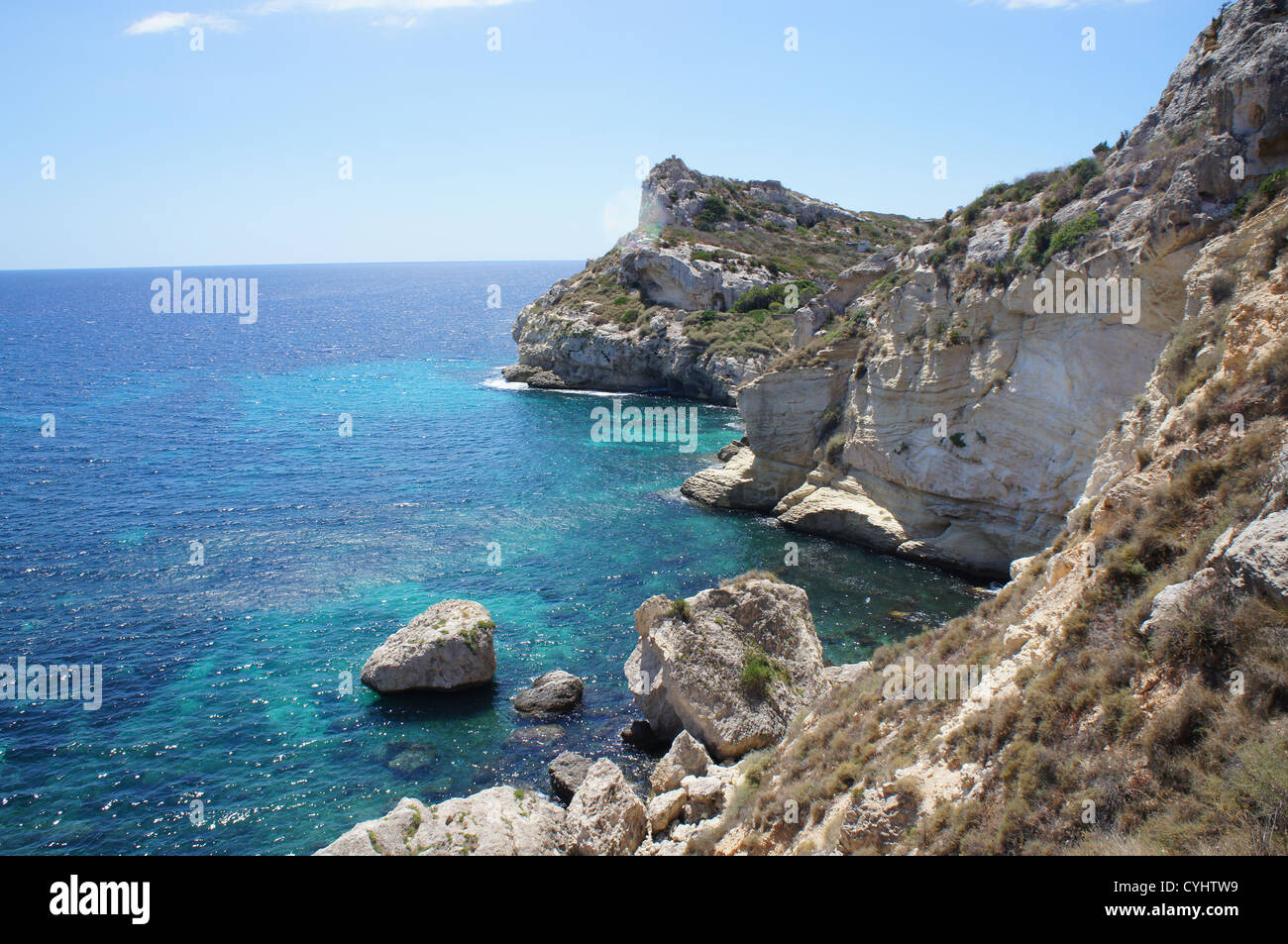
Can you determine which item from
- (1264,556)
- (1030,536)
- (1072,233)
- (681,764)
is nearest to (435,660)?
(681,764)

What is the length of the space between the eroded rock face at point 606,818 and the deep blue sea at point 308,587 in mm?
3643

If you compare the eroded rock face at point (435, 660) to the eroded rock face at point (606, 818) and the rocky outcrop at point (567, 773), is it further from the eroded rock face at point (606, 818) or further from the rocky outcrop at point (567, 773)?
the eroded rock face at point (606, 818)

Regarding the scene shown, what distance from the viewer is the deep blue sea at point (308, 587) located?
19844mm

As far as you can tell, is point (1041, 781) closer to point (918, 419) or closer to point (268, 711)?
point (268, 711)

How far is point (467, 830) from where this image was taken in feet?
50.1

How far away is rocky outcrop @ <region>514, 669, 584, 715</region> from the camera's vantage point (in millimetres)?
23203

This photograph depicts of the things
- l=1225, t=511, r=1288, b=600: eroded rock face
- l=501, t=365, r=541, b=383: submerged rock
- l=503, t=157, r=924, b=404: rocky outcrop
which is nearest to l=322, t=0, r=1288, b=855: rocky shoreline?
l=1225, t=511, r=1288, b=600: eroded rock face

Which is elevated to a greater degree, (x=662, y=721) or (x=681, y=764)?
(x=681, y=764)

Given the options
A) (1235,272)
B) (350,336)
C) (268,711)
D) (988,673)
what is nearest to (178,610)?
(268,711)

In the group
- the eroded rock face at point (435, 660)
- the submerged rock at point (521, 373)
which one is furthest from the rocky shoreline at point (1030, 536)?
the submerged rock at point (521, 373)

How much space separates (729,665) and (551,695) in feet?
19.9

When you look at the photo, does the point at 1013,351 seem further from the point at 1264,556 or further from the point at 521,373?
the point at 521,373

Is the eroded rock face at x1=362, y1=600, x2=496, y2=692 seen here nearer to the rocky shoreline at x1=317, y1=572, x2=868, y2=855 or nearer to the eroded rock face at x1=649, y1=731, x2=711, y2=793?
the rocky shoreline at x1=317, y1=572, x2=868, y2=855

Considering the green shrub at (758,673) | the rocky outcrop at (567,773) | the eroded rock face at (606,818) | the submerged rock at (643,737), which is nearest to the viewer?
the eroded rock face at (606,818)
